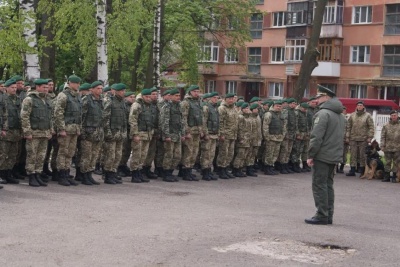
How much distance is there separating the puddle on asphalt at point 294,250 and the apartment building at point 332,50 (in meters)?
33.1

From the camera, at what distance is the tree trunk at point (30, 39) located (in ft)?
61.2

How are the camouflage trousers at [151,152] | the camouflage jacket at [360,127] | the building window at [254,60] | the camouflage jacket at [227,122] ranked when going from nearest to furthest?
the camouflage trousers at [151,152] → the camouflage jacket at [227,122] → the camouflage jacket at [360,127] → the building window at [254,60]

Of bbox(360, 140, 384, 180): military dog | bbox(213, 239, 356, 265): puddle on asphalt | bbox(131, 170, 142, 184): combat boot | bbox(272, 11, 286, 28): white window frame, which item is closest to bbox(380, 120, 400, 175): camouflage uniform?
bbox(360, 140, 384, 180): military dog

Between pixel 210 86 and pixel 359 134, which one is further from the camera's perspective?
pixel 210 86

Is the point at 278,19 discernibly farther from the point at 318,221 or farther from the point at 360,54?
the point at 318,221

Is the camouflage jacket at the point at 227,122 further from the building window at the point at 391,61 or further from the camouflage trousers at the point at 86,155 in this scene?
the building window at the point at 391,61

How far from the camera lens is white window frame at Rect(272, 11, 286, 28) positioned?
173ft

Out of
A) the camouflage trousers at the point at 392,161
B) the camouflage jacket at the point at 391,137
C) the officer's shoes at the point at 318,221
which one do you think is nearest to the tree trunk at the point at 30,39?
the camouflage jacket at the point at 391,137

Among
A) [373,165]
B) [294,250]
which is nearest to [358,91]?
[373,165]

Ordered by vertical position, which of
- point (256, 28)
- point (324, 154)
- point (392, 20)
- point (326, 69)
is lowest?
point (324, 154)

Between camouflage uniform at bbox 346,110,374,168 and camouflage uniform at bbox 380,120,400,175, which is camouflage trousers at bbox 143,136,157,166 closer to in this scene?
camouflage uniform at bbox 380,120,400,175

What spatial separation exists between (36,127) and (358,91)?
38.2 meters

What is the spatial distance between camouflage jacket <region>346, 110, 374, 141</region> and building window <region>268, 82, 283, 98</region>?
34115mm

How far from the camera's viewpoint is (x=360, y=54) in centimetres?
4812
